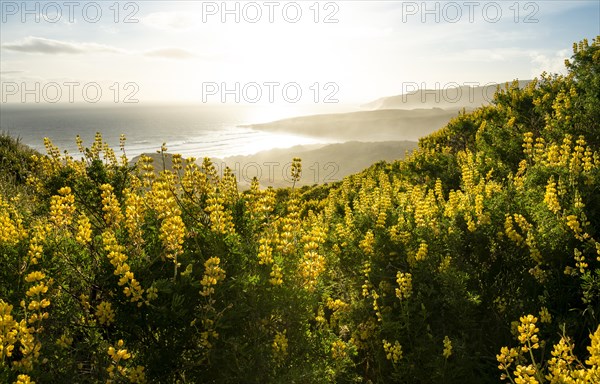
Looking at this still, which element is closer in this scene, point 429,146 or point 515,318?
point 515,318

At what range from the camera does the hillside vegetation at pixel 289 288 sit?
3.11m

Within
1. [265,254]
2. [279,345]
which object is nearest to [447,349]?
[279,345]

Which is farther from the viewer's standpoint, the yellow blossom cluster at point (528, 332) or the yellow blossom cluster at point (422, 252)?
the yellow blossom cluster at point (422, 252)

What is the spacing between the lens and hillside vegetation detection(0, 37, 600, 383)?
10.2ft

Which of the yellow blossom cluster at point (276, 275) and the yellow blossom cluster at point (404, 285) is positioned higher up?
the yellow blossom cluster at point (276, 275)

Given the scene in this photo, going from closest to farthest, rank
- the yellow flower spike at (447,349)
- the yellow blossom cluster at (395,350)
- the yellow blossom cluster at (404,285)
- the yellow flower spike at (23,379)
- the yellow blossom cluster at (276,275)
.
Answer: the yellow flower spike at (23,379), the yellow blossom cluster at (276,275), the yellow flower spike at (447,349), the yellow blossom cluster at (395,350), the yellow blossom cluster at (404,285)

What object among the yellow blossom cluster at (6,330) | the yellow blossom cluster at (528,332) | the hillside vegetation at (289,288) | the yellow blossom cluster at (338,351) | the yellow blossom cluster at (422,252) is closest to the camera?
the yellow blossom cluster at (6,330)

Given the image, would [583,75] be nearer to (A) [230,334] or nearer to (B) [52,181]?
(A) [230,334]

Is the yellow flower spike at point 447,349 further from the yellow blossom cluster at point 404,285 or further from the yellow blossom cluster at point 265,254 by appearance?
the yellow blossom cluster at point 265,254

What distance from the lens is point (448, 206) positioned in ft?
17.9

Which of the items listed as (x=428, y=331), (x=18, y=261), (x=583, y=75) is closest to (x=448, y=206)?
(x=428, y=331)

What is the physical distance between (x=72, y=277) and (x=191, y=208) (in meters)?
1.39

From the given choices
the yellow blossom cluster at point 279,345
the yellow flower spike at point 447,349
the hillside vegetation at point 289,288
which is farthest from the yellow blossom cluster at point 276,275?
the yellow flower spike at point 447,349

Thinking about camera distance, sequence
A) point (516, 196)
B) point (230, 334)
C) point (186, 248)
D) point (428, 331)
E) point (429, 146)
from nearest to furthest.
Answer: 1. point (230, 334)
2. point (186, 248)
3. point (428, 331)
4. point (516, 196)
5. point (429, 146)
